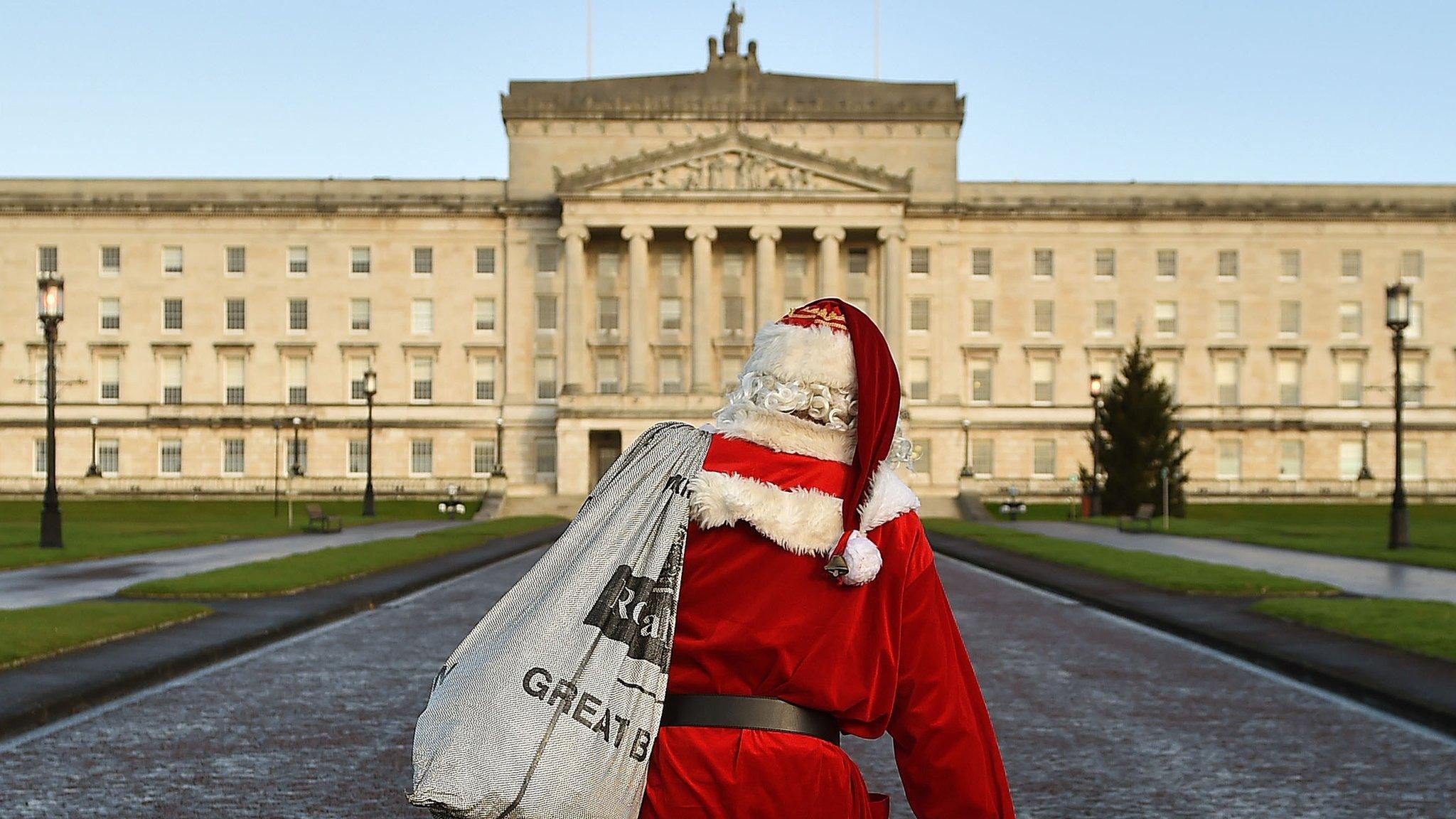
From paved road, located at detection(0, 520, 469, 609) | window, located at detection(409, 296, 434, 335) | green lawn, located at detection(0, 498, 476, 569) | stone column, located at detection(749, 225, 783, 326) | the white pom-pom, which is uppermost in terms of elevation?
stone column, located at detection(749, 225, 783, 326)

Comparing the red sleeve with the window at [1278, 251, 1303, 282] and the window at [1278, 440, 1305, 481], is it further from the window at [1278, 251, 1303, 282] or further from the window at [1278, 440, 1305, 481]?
the window at [1278, 251, 1303, 282]

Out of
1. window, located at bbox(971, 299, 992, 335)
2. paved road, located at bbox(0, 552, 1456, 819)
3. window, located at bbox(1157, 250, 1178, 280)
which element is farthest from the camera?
window, located at bbox(1157, 250, 1178, 280)

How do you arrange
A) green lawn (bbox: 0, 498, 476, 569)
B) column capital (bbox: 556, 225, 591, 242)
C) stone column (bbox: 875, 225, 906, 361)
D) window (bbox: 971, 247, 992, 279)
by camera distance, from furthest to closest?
window (bbox: 971, 247, 992, 279), column capital (bbox: 556, 225, 591, 242), stone column (bbox: 875, 225, 906, 361), green lawn (bbox: 0, 498, 476, 569)

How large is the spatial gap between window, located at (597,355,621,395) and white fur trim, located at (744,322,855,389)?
280ft

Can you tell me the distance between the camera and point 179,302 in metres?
89.8

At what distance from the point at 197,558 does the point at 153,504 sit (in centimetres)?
4717

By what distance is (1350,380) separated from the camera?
91.0 metres

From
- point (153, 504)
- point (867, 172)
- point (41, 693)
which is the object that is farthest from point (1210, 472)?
point (41, 693)

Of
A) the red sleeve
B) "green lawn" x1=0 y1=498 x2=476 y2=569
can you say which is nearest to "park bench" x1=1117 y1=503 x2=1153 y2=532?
"green lawn" x1=0 y1=498 x2=476 y2=569

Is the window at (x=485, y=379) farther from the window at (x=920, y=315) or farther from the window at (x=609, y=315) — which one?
the window at (x=920, y=315)

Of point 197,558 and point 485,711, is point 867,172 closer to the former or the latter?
point 197,558

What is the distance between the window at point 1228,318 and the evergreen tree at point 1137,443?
31.0 m

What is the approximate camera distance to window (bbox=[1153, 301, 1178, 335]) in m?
90.6

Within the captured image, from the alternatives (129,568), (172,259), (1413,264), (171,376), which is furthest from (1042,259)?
(129,568)
